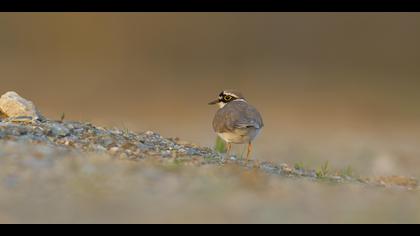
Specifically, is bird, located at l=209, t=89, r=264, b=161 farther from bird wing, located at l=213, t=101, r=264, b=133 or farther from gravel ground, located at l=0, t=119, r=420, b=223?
gravel ground, located at l=0, t=119, r=420, b=223

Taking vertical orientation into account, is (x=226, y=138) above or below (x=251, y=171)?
above

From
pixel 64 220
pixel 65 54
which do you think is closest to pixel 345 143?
pixel 64 220

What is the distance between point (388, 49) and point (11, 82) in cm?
1405

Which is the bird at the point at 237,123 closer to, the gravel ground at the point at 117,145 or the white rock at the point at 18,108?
the gravel ground at the point at 117,145

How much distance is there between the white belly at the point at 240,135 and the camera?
10913mm

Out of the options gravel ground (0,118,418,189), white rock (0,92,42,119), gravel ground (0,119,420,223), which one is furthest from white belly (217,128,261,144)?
white rock (0,92,42,119)

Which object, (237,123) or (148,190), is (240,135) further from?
(148,190)

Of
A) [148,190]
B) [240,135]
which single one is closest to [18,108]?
[240,135]

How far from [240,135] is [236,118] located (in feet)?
0.82

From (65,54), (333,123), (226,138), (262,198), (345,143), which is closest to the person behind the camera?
(262,198)

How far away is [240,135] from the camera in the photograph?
35.9 ft

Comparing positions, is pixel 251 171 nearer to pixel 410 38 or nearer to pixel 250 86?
pixel 250 86

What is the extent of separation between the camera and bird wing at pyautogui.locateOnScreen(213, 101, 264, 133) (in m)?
10.8

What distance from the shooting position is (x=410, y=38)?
32.8 metres
